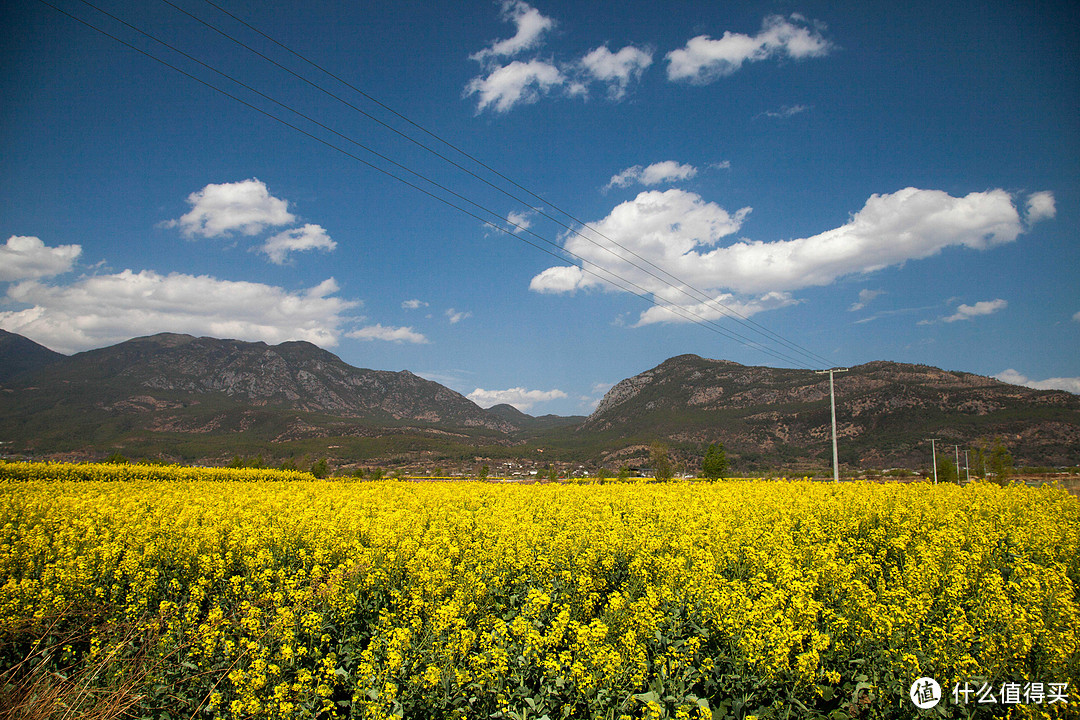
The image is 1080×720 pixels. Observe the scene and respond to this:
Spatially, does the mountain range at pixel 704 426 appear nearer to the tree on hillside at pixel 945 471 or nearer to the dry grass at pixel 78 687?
the tree on hillside at pixel 945 471

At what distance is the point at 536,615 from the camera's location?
4.85 meters

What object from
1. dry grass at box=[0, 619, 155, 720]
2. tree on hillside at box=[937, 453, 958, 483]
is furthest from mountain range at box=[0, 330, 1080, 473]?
dry grass at box=[0, 619, 155, 720]

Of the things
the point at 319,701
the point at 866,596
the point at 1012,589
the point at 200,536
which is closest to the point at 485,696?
the point at 319,701

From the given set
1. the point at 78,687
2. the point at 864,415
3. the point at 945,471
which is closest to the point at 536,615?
the point at 78,687

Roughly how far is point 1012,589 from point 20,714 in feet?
31.4

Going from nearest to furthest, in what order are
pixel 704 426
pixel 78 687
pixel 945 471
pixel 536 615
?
pixel 78 687 < pixel 536 615 < pixel 945 471 < pixel 704 426

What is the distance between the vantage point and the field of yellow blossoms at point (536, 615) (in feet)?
13.0

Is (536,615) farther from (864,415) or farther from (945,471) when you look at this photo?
(864,415)

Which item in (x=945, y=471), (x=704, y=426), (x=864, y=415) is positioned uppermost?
(x=864, y=415)

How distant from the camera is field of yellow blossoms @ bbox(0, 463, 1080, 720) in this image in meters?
3.95

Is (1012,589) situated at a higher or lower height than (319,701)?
higher

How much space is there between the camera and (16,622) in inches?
206

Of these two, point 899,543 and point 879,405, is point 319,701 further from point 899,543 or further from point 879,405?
point 879,405

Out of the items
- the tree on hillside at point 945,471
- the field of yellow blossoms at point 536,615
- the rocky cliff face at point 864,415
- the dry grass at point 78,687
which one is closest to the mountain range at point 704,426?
the rocky cliff face at point 864,415
